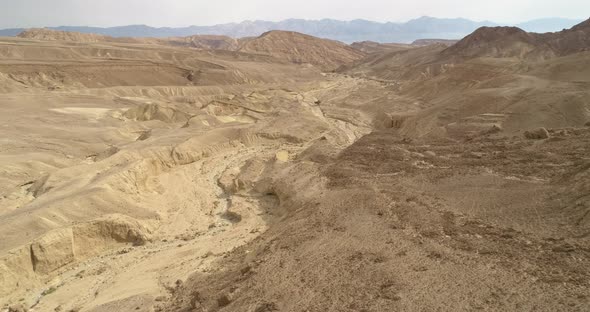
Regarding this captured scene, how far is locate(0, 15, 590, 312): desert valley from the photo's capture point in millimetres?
8086

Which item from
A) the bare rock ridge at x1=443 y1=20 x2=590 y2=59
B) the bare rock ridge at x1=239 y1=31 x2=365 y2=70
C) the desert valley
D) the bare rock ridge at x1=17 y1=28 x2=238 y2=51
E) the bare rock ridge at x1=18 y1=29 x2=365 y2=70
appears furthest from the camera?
the bare rock ridge at x1=239 y1=31 x2=365 y2=70

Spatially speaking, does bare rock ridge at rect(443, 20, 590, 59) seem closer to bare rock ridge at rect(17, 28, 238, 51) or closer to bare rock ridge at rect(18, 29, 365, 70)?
bare rock ridge at rect(18, 29, 365, 70)

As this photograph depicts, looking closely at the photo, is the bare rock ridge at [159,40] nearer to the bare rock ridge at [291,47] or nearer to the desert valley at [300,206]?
the bare rock ridge at [291,47]

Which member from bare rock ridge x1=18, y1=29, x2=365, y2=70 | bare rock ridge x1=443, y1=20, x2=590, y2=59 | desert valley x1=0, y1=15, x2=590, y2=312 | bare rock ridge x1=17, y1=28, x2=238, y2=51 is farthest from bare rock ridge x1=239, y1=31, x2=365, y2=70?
desert valley x1=0, y1=15, x2=590, y2=312

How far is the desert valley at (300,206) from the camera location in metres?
8.09

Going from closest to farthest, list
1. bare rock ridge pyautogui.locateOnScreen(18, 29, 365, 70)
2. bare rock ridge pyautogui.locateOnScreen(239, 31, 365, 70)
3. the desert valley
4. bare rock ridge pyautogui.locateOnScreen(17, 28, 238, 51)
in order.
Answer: the desert valley → bare rock ridge pyautogui.locateOnScreen(18, 29, 365, 70) → bare rock ridge pyautogui.locateOnScreen(17, 28, 238, 51) → bare rock ridge pyautogui.locateOnScreen(239, 31, 365, 70)

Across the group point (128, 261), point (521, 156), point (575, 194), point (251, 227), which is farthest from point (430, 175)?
point (128, 261)

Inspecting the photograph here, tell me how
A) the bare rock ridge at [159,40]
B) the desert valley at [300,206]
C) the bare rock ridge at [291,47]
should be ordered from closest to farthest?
the desert valley at [300,206]
the bare rock ridge at [291,47]
the bare rock ridge at [159,40]

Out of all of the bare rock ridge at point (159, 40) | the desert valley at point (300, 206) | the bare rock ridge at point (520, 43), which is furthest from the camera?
the bare rock ridge at point (159, 40)

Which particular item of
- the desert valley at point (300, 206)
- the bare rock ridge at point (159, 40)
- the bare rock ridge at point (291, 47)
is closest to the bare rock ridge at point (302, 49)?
the bare rock ridge at point (291, 47)

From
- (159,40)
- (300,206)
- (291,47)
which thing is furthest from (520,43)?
(159,40)

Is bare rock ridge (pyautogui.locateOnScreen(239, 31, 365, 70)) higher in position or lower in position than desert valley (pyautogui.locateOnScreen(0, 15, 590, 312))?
higher

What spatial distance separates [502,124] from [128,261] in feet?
61.3

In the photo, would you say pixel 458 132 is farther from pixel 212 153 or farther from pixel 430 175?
pixel 212 153
